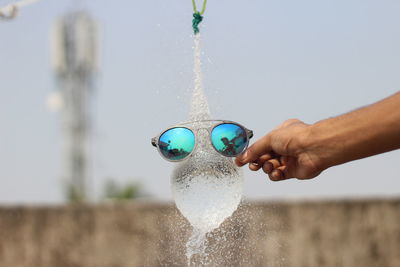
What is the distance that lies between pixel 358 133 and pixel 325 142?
6.4 inches

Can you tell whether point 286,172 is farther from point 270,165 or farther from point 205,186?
point 205,186

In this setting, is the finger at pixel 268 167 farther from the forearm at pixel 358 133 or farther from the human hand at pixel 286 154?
the forearm at pixel 358 133

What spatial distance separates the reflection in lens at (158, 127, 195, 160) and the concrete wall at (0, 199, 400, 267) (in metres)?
5.28

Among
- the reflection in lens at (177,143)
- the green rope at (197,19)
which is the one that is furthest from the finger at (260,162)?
the green rope at (197,19)

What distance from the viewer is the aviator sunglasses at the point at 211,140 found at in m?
2.59

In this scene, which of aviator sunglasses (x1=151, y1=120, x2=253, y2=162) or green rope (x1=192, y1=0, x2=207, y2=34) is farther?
green rope (x1=192, y1=0, x2=207, y2=34)

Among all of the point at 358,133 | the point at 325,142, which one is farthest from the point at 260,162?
the point at 358,133

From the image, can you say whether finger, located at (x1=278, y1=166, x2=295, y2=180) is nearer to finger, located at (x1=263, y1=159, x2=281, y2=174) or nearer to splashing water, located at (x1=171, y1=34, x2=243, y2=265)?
finger, located at (x1=263, y1=159, x2=281, y2=174)

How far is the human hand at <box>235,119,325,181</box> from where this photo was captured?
2.54 m

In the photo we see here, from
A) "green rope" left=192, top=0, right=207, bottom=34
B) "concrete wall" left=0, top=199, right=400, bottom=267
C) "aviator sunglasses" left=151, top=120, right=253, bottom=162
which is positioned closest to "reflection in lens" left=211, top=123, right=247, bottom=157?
"aviator sunglasses" left=151, top=120, right=253, bottom=162

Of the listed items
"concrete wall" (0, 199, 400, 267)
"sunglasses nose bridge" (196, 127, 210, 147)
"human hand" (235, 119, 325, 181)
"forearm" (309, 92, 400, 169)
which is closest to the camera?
"forearm" (309, 92, 400, 169)

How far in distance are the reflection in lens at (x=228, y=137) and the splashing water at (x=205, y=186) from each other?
0.28 feet

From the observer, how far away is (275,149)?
105 inches

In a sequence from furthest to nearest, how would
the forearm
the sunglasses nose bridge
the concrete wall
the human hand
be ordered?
the concrete wall
the sunglasses nose bridge
the human hand
the forearm
